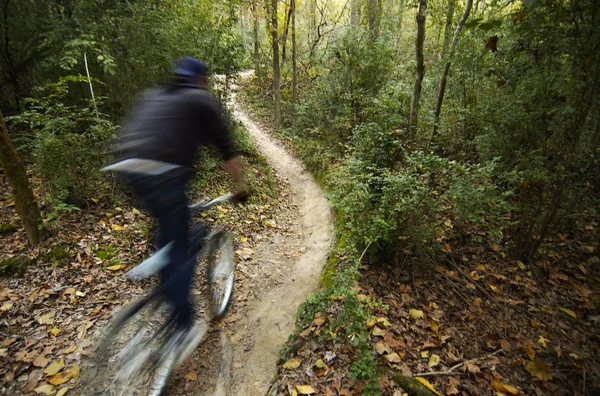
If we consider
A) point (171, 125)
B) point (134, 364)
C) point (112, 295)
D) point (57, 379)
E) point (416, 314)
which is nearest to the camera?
point (171, 125)

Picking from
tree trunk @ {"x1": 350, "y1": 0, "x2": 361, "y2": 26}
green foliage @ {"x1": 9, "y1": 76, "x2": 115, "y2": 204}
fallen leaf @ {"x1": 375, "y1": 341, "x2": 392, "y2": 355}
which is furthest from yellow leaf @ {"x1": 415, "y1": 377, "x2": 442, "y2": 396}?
tree trunk @ {"x1": 350, "y1": 0, "x2": 361, "y2": 26}

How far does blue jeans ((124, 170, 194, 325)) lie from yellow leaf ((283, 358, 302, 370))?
3.57 ft

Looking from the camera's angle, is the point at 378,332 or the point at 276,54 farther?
the point at 276,54

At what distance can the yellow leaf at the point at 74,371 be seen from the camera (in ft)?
9.24

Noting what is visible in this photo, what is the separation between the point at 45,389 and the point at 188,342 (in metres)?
1.30

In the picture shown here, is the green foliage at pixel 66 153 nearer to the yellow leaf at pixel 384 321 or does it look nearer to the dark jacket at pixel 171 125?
the dark jacket at pixel 171 125

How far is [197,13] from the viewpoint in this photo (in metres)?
7.35

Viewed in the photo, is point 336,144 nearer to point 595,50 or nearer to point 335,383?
Result: point 595,50

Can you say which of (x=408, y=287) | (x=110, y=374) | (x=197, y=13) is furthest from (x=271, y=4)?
(x=110, y=374)

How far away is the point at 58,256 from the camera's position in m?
3.97

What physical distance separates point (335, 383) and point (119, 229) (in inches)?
159

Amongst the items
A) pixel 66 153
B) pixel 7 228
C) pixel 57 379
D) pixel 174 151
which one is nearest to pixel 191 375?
pixel 57 379

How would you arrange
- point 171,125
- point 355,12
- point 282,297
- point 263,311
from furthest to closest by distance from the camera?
point 355,12
point 282,297
point 263,311
point 171,125

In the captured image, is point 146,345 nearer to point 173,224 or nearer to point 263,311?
point 173,224
